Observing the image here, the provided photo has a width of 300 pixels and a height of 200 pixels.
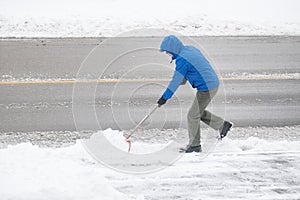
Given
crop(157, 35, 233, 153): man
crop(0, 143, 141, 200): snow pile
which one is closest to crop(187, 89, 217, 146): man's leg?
Result: crop(157, 35, 233, 153): man

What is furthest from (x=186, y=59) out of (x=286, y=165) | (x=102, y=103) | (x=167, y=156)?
(x=102, y=103)

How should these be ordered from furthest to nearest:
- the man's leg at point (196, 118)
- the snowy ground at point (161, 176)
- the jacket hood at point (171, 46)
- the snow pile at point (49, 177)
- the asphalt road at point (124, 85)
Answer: the asphalt road at point (124, 85)
the man's leg at point (196, 118)
the jacket hood at point (171, 46)
the snowy ground at point (161, 176)
the snow pile at point (49, 177)

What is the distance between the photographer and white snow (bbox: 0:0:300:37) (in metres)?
14.4

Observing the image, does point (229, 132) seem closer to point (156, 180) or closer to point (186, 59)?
point (186, 59)

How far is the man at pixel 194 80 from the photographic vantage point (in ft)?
20.6

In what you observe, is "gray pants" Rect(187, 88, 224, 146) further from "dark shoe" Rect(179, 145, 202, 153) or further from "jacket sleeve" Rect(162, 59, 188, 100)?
"jacket sleeve" Rect(162, 59, 188, 100)

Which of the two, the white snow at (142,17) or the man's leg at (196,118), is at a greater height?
the man's leg at (196,118)

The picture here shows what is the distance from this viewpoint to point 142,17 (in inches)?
613

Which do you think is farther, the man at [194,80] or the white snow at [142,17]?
the white snow at [142,17]

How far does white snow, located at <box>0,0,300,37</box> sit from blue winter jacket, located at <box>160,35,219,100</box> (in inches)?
306

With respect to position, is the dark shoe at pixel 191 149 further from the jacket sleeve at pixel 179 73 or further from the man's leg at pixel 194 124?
the jacket sleeve at pixel 179 73

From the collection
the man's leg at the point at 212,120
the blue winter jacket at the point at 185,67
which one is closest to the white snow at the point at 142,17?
the man's leg at the point at 212,120

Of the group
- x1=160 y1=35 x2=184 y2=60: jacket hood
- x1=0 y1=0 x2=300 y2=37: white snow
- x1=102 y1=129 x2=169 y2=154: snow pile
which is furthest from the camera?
x1=0 y1=0 x2=300 y2=37: white snow

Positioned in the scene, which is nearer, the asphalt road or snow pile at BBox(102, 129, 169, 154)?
snow pile at BBox(102, 129, 169, 154)
